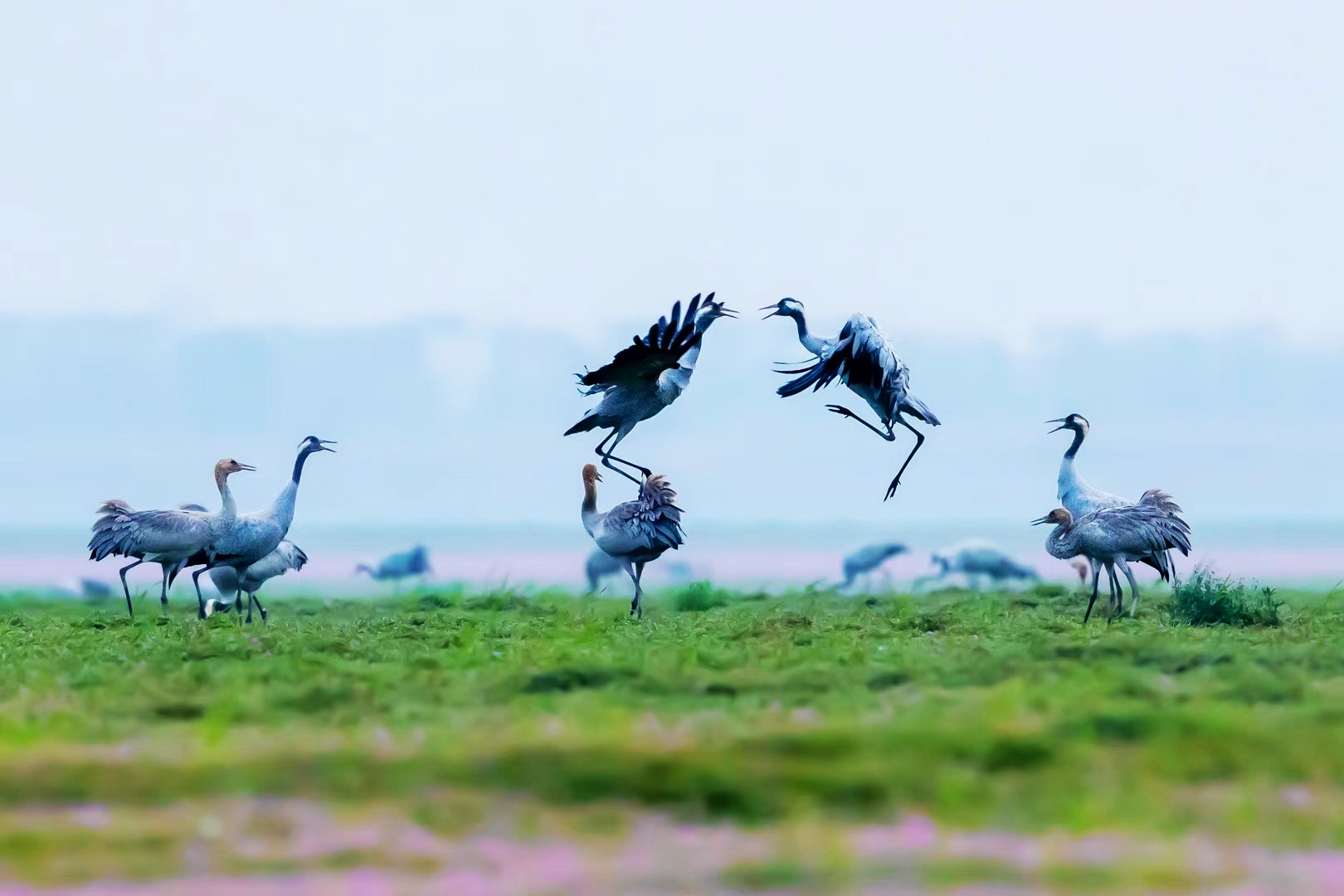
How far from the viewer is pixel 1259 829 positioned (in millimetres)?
6414

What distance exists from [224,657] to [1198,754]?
6494 millimetres

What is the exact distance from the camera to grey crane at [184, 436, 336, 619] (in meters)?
14.2

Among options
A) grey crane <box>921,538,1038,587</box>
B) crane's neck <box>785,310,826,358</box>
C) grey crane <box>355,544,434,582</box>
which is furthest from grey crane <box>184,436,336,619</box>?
A: grey crane <box>921,538,1038,587</box>

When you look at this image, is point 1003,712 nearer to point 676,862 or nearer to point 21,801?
point 676,862

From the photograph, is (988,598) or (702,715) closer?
(702,715)

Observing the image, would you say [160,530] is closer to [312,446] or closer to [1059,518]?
[312,446]

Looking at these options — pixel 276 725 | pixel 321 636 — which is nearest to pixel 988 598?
pixel 321 636

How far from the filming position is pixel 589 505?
14977 millimetres

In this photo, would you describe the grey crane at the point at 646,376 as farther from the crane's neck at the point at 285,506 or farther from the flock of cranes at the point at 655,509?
the crane's neck at the point at 285,506

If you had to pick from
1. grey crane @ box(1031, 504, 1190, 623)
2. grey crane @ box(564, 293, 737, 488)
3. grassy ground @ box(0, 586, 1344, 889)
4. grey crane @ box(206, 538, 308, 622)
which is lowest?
grassy ground @ box(0, 586, 1344, 889)

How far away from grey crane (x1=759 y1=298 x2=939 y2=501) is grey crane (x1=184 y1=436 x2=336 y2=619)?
4.72 m

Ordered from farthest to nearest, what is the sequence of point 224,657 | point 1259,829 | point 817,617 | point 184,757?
1. point 817,617
2. point 224,657
3. point 184,757
4. point 1259,829

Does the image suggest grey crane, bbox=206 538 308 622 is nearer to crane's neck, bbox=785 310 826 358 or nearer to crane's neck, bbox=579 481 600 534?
crane's neck, bbox=579 481 600 534

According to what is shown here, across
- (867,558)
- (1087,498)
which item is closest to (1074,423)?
(1087,498)
